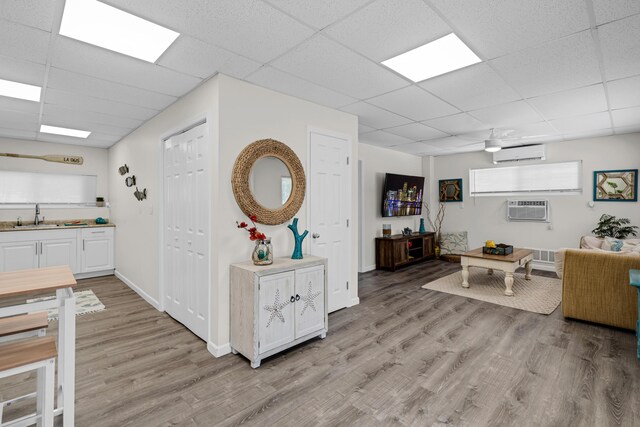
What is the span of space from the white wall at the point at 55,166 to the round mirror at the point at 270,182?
479 centimetres

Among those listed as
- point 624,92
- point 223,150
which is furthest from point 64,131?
point 624,92

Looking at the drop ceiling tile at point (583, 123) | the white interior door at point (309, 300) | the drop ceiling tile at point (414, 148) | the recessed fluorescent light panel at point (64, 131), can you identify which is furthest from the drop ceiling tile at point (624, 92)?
the recessed fluorescent light panel at point (64, 131)

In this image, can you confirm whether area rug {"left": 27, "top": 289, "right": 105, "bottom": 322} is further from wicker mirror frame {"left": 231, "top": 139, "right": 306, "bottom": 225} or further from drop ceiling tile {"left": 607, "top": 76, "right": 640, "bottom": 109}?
drop ceiling tile {"left": 607, "top": 76, "right": 640, "bottom": 109}

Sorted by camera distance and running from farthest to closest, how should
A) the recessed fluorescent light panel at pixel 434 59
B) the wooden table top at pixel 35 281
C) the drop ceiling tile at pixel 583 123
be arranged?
the drop ceiling tile at pixel 583 123
the recessed fluorescent light panel at pixel 434 59
the wooden table top at pixel 35 281

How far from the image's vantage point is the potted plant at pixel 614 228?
5.06 metres

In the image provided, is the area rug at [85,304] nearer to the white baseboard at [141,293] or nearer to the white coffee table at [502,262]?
the white baseboard at [141,293]

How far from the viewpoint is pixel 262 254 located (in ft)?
8.95

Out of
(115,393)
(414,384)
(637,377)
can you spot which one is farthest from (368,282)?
(115,393)

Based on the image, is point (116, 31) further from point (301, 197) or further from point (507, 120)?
point (507, 120)

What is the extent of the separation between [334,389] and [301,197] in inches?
71.3

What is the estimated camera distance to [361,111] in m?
3.85

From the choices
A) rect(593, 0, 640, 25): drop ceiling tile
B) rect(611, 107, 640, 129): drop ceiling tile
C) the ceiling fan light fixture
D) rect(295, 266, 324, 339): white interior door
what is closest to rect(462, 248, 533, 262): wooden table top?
the ceiling fan light fixture

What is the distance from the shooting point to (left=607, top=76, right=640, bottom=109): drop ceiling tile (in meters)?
2.96

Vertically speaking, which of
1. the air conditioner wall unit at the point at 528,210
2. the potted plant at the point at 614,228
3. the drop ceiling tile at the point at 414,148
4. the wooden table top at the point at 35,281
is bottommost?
the wooden table top at the point at 35,281
